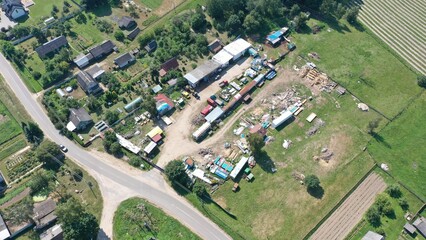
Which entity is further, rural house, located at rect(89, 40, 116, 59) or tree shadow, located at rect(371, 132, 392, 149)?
rural house, located at rect(89, 40, 116, 59)

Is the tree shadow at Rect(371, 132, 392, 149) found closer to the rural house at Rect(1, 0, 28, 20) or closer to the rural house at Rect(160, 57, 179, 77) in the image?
the rural house at Rect(160, 57, 179, 77)

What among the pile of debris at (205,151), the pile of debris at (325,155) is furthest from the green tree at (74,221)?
the pile of debris at (325,155)

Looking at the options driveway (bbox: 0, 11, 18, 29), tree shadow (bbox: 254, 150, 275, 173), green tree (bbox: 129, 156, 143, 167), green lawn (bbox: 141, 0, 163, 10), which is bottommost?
tree shadow (bbox: 254, 150, 275, 173)

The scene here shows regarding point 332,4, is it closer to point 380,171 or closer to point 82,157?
point 380,171

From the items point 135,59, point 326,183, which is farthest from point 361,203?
point 135,59

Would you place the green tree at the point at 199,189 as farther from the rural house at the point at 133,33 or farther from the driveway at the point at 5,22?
the driveway at the point at 5,22

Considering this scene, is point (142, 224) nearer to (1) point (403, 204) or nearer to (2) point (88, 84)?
(2) point (88, 84)

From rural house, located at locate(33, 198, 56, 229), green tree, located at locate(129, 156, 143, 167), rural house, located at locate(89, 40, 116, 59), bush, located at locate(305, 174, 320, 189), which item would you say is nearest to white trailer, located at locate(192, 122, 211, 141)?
green tree, located at locate(129, 156, 143, 167)

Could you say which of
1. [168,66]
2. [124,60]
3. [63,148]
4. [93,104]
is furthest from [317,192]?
[124,60]
